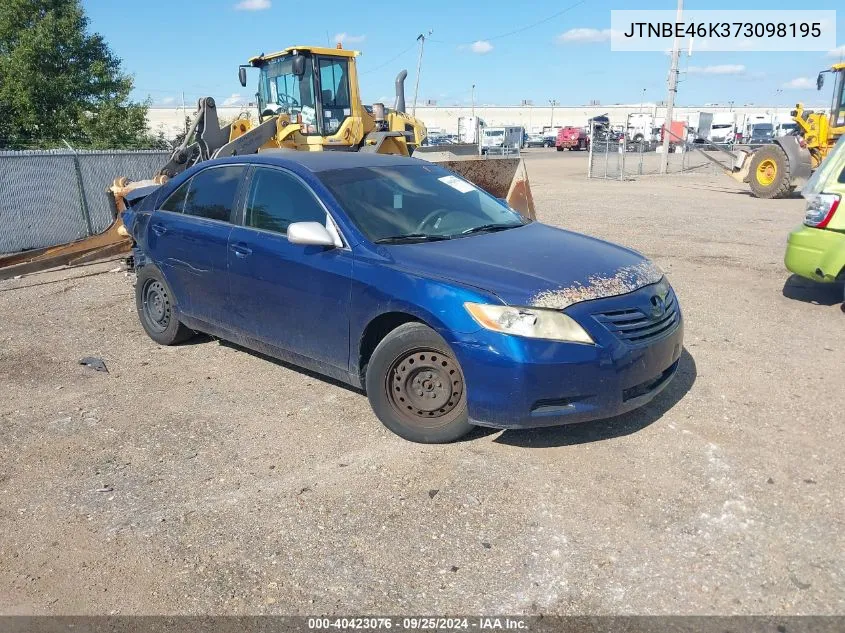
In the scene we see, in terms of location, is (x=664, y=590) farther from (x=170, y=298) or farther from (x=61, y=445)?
(x=170, y=298)

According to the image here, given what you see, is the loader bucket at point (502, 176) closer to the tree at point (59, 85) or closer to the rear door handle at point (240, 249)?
the rear door handle at point (240, 249)

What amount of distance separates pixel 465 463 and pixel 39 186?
34.8 ft

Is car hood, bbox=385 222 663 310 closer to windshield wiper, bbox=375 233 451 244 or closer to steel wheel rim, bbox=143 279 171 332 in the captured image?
windshield wiper, bbox=375 233 451 244

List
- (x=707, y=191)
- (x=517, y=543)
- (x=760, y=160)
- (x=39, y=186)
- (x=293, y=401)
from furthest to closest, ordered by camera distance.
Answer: (x=707, y=191) < (x=760, y=160) < (x=39, y=186) < (x=293, y=401) < (x=517, y=543)

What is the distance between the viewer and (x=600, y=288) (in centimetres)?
371

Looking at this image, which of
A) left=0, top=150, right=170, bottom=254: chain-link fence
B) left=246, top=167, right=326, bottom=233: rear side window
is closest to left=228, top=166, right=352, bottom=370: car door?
left=246, top=167, right=326, bottom=233: rear side window

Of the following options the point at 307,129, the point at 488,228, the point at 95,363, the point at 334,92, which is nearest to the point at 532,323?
the point at 488,228

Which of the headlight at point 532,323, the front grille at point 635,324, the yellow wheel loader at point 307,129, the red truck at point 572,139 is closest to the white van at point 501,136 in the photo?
the red truck at point 572,139

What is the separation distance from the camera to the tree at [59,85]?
1973 centimetres

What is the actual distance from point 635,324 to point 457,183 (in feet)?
6.59

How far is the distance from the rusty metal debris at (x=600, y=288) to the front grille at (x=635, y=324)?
0.39ft

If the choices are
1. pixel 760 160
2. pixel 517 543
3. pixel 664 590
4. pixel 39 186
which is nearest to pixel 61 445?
pixel 517 543

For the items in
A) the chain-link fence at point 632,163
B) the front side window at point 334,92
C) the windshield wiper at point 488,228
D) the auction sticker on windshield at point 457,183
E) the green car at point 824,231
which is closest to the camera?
the windshield wiper at point 488,228

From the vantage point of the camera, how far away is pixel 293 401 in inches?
183
